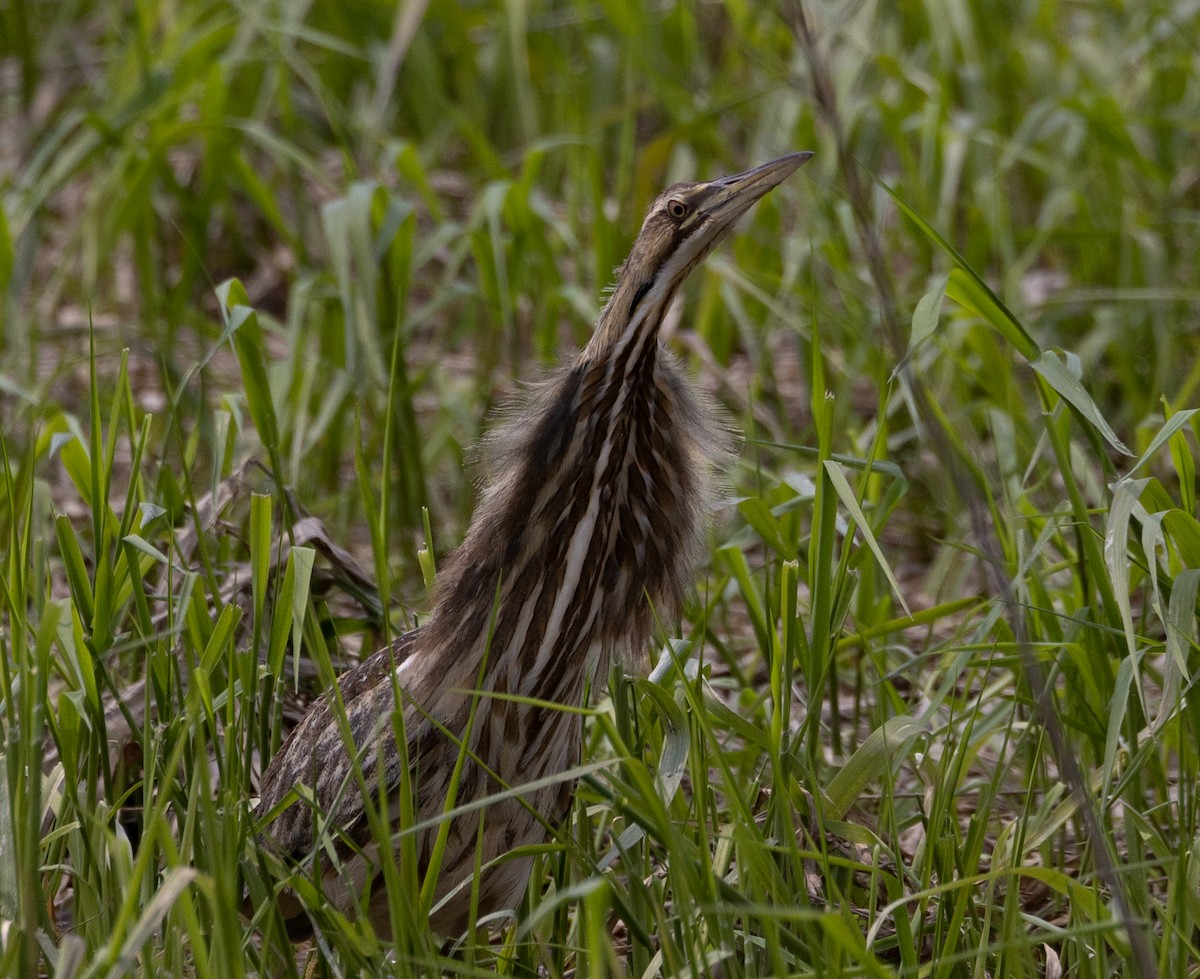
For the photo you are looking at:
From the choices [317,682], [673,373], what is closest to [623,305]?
[673,373]

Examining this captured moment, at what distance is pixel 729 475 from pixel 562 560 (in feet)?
0.97

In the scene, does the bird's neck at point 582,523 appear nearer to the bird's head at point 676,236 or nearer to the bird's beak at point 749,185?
the bird's head at point 676,236

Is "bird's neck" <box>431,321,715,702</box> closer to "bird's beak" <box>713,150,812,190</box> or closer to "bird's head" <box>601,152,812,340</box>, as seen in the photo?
"bird's head" <box>601,152,812,340</box>

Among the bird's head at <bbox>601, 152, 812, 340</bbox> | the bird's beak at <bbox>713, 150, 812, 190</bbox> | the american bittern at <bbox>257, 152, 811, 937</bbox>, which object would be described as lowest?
the american bittern at <bbox>257, 152, 811, 937</bbox>

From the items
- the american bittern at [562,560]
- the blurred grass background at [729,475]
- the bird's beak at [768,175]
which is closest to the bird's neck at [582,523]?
the american bittern at [562,560]

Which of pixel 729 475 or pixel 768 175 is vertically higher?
pixel 768 175

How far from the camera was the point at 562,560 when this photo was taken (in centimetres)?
226

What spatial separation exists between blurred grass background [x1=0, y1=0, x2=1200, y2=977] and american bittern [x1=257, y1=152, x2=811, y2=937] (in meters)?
0.10

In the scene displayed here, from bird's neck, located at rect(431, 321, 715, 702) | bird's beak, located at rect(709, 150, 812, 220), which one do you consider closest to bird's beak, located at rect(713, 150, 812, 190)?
bird's beak, located at rect(709, 150, 812, 220)

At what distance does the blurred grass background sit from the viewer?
2.09 m

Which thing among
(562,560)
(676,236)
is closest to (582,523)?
(562,560)

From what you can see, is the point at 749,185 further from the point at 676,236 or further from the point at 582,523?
the point at 582,523

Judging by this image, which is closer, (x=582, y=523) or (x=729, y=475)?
(x=582, y=523)

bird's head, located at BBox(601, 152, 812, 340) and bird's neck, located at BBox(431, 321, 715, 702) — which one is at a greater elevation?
bird's head, located at BBox(601, 152, 812, 340)
